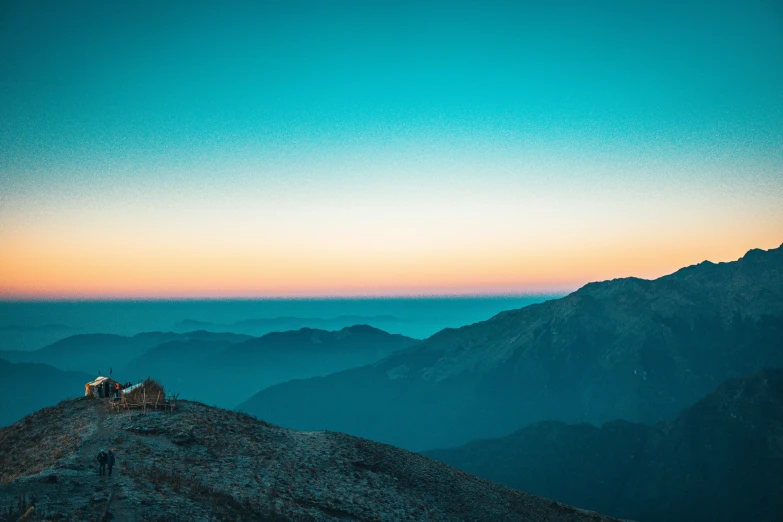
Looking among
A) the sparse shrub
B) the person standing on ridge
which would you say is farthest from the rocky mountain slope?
the sparse shrub

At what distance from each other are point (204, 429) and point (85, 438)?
8.12m

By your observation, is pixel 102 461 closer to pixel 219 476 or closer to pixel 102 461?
pixel 102 461

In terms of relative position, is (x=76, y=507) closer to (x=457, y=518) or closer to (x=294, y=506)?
(x=294, y=506)

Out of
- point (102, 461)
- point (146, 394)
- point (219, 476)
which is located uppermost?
point (146, 394)

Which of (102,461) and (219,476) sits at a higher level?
(102,461)

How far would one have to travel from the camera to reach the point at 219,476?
33.7 meters

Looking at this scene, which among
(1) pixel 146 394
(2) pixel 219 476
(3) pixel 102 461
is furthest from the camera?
(1) pixel 146 394

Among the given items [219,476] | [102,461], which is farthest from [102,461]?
[219,476]

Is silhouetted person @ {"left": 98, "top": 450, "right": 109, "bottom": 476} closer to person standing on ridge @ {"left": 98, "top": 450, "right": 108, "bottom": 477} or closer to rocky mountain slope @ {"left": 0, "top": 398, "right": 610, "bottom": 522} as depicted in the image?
person standing on ridge @ {"left": 98, "top": 450, "right": 108, "bottom": 477}

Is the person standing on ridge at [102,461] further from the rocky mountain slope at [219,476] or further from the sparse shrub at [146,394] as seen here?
the sparse shrub at [146,394]

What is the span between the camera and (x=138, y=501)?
2623 centimetres

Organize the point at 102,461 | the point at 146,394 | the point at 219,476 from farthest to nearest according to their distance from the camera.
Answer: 1. the point at 146,394
2. the point at 219,476
3. the point at 102,461

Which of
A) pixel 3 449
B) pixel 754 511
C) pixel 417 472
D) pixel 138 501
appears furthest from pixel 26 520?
pixel 754 511

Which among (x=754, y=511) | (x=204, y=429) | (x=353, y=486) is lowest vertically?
(x=754, y=511)
